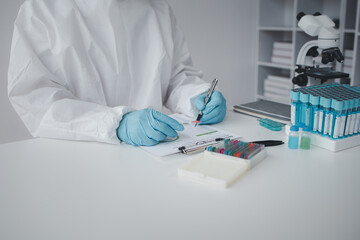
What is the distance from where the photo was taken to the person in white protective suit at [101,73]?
1.18 metres

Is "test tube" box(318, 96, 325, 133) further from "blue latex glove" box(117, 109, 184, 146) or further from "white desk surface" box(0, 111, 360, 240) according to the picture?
"blue latex glove" box(117, 109, 184, 146)

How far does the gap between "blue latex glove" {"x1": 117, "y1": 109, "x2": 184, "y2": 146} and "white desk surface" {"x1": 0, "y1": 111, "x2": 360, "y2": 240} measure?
0.05 m

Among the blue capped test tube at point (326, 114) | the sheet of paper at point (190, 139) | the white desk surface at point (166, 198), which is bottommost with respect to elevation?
the white desk surface at point (166, 198)

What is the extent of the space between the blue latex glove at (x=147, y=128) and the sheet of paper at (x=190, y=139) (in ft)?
0.09

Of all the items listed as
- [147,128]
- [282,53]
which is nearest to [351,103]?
[147,128]

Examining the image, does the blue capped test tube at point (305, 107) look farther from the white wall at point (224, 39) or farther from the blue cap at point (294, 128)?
the white wall at point (224, 39)

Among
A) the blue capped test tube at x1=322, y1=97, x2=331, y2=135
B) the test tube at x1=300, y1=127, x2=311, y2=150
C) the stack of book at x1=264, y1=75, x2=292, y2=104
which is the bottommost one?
the stack of book at x1=264, y1=75, x2=292, y2=104

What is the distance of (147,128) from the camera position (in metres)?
1.09

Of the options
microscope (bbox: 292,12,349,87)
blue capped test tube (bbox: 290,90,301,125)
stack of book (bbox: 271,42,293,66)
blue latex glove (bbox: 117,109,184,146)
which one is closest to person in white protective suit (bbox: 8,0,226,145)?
blue latex glove (bbox: 117,109,184,146)

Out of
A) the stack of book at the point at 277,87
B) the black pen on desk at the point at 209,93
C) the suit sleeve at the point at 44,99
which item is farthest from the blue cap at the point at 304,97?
the stack of book at the point at 277,87

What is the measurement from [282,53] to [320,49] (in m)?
1.88

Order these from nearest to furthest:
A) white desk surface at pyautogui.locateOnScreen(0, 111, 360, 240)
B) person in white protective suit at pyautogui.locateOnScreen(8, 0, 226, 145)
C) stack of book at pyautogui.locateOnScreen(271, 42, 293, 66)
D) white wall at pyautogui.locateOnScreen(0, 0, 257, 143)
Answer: white desk surface at pyautogui.locateOnScreen(0, 111, 360, 240), person in white protective suit at pyautogui.locateOnScreen(8, 0, 226, 145), white wall at pyautogui.locateOnScreen(0, 0, 257, 143), stack of book at pyautogui.locateOnScreen(271, 42, 293, 66)

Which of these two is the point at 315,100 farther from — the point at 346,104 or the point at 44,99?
the point at 44,99

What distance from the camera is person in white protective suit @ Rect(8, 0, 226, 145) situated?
1.18 m
